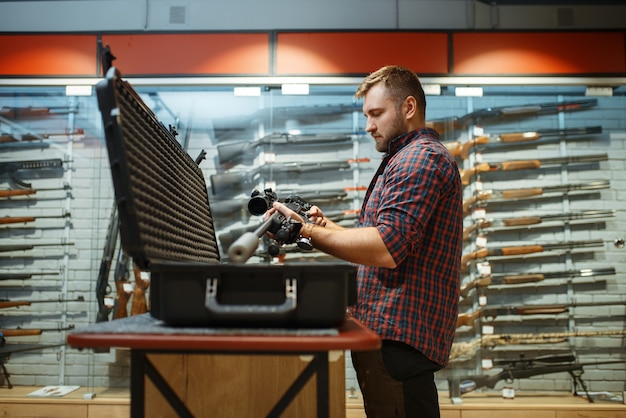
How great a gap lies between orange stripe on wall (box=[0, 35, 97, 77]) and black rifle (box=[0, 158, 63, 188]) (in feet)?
2.12

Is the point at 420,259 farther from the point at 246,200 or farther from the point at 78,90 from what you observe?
the point at 78,90

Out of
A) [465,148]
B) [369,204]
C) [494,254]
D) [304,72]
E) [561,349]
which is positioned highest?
[304,72]

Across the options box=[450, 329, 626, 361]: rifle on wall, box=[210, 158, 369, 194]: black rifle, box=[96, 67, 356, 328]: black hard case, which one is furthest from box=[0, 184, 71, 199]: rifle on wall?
box=[96, 67, 356, 328]: black hard case

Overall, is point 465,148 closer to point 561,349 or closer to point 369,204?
point 561,349

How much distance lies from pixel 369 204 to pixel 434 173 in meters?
0.31

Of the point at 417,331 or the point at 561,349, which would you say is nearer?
the point at 417,331

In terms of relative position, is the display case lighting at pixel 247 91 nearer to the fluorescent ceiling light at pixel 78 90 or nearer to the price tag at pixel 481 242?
the fluorescent ceiling light at pixel 78 90

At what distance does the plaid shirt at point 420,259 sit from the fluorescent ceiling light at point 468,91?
2.34 m

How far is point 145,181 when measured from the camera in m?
1.13

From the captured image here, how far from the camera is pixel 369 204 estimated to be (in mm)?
1860

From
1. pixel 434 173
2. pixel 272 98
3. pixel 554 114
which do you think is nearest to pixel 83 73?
pixel 272 98

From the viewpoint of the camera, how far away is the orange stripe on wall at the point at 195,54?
389 centimetres

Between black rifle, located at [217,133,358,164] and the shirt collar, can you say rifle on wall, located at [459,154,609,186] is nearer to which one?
black rifle, located at [217,133,358,164]

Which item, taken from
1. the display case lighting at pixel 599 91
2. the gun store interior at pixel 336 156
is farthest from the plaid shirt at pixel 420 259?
the display case lighting at pixel 599 91
